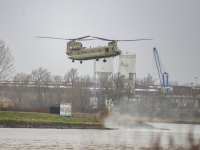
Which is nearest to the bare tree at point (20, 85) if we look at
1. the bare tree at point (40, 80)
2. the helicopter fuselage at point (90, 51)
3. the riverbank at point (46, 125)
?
the bare tree at point (40, 80)

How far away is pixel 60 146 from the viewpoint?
56.2 metres

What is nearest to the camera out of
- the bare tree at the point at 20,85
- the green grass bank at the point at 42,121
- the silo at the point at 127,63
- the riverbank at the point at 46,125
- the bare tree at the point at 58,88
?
the riverbank at the point at 46,125

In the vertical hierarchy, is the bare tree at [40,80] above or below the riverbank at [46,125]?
above

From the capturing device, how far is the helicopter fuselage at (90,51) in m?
96.4

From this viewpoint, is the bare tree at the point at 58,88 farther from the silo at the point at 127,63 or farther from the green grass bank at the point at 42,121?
the green grass bank at the point at 42,121

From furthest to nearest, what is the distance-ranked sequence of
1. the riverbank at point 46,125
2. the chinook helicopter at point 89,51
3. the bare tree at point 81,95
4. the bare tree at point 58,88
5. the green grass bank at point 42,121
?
the bare tree at point 58,88
the bare tree at point 81,95
the chinook helicopter at point 89,51
the green grass bank at point 42,121
the riverbank at point 46,125

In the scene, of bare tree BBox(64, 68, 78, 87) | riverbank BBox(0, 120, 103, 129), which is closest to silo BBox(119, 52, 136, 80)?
bare tree BBox(64, 68, 78, 87)

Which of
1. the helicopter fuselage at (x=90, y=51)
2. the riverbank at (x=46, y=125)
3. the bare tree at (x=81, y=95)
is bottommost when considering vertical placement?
the riverbank at (x=46, y=125)

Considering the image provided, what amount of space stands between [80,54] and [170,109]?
28947mm

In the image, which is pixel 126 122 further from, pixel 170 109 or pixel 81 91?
pixel 81 91

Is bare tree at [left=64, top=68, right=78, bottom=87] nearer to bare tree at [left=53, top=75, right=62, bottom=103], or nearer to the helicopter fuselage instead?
bare tree at [left=53, top=75, right=62, bottom=103]

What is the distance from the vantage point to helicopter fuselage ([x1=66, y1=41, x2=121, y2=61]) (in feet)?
316

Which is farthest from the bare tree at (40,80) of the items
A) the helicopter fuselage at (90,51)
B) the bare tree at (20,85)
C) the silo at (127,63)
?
the helicopter fuselage at (90,51)

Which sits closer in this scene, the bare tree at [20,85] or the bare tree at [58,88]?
the bare tree at [20,85]
